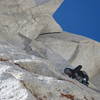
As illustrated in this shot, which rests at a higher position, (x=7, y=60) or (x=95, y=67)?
(x=7, y=60)

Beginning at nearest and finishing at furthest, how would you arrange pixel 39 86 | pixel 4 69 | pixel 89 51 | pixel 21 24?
pixel 39 86
pixel 4 69
pixel 21 24
pixel 89 51

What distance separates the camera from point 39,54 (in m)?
9.64

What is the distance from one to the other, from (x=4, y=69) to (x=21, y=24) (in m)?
6.62

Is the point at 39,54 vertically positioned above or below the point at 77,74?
below

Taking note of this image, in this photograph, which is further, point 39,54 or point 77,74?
point 39,54

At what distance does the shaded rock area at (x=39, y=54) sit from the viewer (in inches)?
148

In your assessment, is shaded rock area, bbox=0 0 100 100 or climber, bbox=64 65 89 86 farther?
climber, bbox=64 65 89 86

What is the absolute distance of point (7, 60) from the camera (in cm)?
498

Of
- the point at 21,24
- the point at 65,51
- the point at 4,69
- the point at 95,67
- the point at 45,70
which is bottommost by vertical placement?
the point at 95,67

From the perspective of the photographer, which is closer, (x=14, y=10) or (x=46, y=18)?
(x=14, y=10)

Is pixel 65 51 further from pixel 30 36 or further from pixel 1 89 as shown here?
pixel 1 89

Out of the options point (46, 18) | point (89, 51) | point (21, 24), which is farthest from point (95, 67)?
point (21, 24)

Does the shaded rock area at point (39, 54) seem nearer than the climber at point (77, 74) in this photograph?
Yes

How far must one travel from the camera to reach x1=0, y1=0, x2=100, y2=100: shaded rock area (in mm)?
3767
